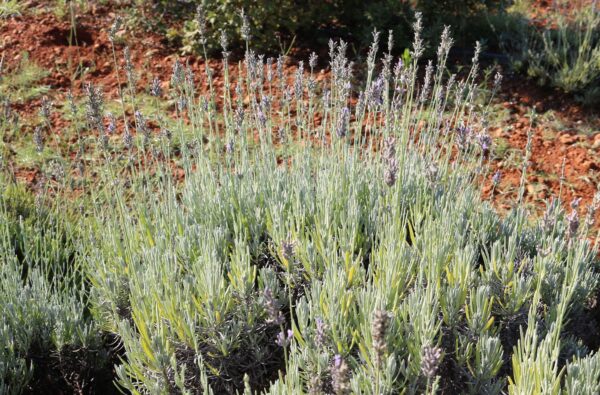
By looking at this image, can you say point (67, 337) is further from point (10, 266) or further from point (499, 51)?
point (499, 51)

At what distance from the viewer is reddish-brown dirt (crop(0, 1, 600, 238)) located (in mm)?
4098

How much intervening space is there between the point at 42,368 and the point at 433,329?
152 cm

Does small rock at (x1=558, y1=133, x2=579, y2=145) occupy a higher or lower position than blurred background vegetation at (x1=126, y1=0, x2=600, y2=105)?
lower

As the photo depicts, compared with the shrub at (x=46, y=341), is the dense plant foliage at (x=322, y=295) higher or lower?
higher

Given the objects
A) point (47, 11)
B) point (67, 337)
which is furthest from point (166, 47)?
point (67, 337)

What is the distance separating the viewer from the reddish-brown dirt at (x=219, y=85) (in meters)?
4.10

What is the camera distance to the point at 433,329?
2.04m

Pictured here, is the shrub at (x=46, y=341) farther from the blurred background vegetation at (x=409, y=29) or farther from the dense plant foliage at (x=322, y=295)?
the blurred background vegetation at (x=409, y=29)

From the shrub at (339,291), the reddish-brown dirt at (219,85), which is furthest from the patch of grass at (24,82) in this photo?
the shrub at (339,291)

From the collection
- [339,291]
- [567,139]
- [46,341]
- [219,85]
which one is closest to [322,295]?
[339,291]

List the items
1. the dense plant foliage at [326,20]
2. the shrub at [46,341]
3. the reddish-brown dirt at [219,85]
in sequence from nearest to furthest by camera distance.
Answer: the shrub at [46,341], the reddish-brown dirt at [219,85], the dense plant foliage at [326,20]

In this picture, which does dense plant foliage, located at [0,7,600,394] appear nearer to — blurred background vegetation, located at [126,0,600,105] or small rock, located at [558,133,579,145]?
small rock, located at [558,133,579,145]

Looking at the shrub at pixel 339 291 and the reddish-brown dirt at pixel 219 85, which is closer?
the shrub at pixel 339 291

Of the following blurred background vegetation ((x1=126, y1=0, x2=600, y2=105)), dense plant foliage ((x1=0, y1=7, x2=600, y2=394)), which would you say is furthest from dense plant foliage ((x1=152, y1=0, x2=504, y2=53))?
dense plant foliage ((x1=0, y1=7, x2=600, y2=394))
